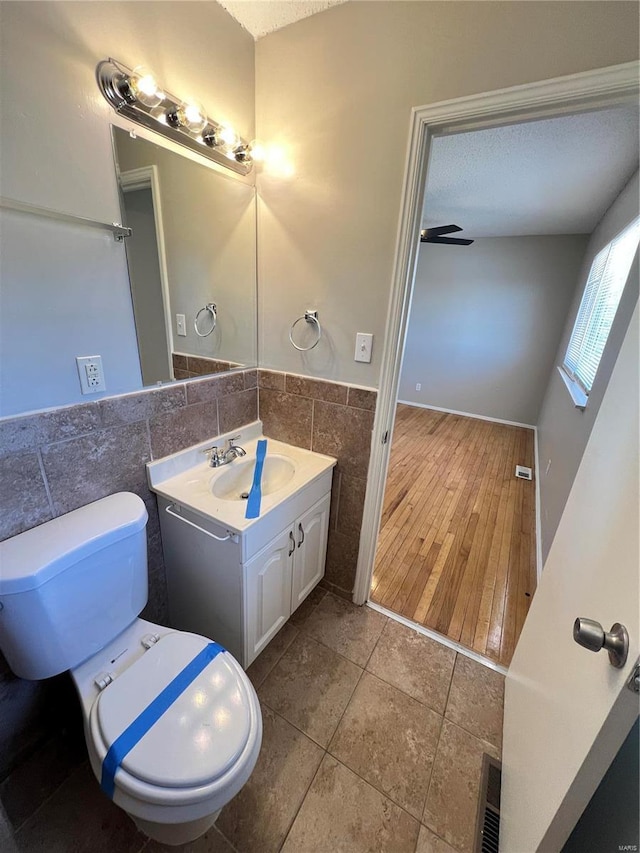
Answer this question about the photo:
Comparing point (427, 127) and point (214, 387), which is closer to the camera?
point (427, 127)

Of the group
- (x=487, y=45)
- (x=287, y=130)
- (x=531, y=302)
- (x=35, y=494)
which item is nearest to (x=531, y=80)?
(x=487, y=45)

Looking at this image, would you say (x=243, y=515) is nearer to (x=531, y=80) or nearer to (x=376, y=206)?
(x=376, y=206)

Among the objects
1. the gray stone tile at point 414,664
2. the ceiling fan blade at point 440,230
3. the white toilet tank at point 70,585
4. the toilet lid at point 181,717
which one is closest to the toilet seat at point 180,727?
the toilet lid at point 181,717

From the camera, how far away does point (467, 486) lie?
9.83 ft

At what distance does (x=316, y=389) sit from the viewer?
153 centimetres

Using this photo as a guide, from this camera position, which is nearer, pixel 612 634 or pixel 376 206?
pixel 612 634

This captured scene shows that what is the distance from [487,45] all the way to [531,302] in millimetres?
3839

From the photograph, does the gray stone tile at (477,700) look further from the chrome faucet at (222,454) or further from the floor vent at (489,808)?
the chrome faucet at (222,454)

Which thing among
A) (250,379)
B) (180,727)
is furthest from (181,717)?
(250,379)

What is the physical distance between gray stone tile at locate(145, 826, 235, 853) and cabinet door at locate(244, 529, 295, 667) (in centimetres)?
43

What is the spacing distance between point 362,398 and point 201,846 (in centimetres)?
151

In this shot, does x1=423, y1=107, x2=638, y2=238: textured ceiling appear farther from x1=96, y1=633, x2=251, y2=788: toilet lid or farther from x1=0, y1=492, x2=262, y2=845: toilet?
x1=96, y1=633, x2=251, y2=788: toilet lid

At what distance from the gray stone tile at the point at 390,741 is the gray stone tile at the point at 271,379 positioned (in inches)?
53.4

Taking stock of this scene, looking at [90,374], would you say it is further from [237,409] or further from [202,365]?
→ [237,409]
